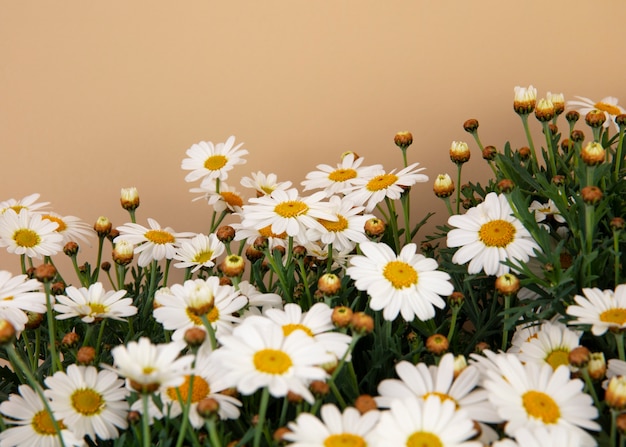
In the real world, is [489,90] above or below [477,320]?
above

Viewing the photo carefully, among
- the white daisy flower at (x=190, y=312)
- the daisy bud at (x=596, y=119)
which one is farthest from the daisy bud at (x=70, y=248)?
the daisy bud at (x=596, y=119)

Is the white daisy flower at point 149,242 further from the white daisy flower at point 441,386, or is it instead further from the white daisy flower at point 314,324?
the white daisy flower at point 441,386

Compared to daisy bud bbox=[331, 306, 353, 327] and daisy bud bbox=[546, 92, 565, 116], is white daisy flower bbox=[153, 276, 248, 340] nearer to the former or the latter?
daisy bud bbox=[331, 306, 353, 327]

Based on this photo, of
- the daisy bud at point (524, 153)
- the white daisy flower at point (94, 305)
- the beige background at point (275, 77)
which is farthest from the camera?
the beige background at point (275, 77)

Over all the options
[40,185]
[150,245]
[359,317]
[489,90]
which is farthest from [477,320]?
[40,185]

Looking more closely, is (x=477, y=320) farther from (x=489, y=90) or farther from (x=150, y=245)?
(x=489, y=90)

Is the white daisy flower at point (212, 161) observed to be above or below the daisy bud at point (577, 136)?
below
